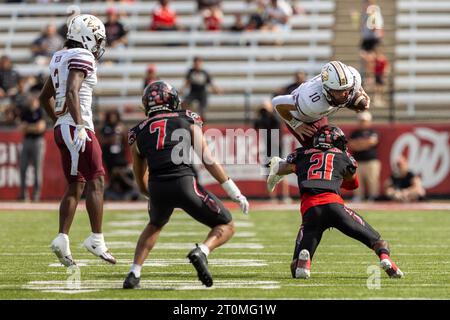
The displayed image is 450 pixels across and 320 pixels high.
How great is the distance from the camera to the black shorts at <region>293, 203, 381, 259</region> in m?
7.73

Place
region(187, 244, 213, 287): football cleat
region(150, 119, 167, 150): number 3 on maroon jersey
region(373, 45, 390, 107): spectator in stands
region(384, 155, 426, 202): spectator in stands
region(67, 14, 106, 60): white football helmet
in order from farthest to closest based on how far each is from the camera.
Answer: region(373, 45, 390, 107): spectator in stands → region(384, 155, 426, 202): spectator in stands → region(67, 14, 106, 60): white football helmet → region(150, 119, 167, 150): number 3 on maroon jersey → region(187, 244, 213, 287): football cleat

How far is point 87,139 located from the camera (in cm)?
819

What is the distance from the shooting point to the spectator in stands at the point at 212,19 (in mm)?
21641

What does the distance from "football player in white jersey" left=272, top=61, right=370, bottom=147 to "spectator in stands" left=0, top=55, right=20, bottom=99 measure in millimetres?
11652

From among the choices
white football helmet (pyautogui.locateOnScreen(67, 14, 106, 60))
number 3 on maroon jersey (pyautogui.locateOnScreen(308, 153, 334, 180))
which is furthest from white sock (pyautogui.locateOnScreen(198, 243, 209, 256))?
white football helmet (pyautogui.locateOnScreen(67, 14, 106, 60))

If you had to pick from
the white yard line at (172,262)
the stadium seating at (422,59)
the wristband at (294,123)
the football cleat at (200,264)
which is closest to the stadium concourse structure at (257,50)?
the stadium seating at (422,59)

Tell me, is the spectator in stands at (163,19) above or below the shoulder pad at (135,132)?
above

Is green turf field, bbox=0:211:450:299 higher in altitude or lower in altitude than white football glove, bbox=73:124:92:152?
lower

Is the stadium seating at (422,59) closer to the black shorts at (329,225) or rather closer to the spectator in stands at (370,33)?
the spectator in stands at (370,33)

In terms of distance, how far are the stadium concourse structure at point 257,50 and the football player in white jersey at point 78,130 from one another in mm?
11069

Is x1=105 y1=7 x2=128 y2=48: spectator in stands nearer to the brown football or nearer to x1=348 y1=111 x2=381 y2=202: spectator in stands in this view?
x1=348 y1=111 x2=381 y2=202: spectator in stands

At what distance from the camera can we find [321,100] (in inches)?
320
